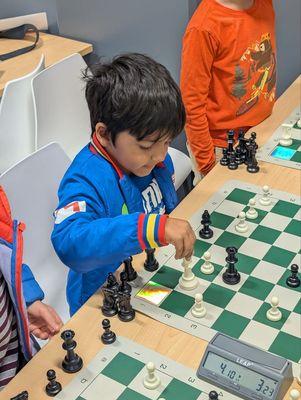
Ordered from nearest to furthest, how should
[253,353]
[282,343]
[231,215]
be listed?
[253,353], [282,343], [231,215]

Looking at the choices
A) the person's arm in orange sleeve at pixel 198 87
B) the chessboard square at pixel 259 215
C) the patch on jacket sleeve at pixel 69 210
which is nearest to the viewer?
the patch on jacket sleeve at pixel 69 210

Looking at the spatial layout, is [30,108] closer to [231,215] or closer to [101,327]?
[231,215]

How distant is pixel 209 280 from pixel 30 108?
1.52 metres

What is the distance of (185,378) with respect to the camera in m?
1.20

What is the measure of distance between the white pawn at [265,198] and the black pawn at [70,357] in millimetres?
740

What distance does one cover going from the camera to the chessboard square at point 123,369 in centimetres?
119

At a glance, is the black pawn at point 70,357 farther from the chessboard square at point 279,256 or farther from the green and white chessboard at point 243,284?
the chessboard square at point 279,256

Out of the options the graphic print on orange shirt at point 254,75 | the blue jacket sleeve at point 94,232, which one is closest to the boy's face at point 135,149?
the blue jacket sleeve at point 94,232

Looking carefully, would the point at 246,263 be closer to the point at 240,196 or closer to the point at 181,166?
the point at 240,196

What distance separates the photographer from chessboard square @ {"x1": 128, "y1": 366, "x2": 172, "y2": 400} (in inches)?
45.6

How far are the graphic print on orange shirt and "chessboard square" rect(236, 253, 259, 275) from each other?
0.89 m

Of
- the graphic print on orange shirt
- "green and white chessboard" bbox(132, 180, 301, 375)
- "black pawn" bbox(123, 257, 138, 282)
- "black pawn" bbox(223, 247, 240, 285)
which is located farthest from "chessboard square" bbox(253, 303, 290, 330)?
the graphic print on orange shirt

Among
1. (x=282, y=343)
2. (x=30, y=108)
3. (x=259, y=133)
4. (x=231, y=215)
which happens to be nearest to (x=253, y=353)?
(x=282, y=343)

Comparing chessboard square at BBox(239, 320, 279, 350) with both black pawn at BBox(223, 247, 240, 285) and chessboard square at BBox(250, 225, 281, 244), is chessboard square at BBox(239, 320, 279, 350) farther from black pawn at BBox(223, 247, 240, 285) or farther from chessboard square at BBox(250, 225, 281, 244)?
chessboard square at BBox(250, 225, 281, 244)
